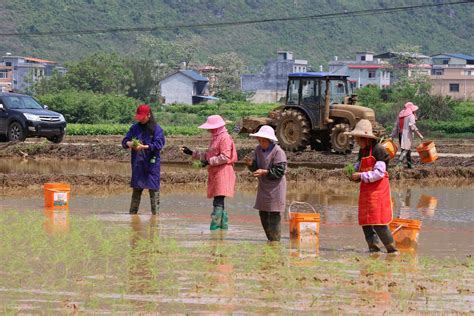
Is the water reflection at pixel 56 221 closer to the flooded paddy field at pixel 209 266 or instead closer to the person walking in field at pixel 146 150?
the flooded paddy field at pixel 209 266

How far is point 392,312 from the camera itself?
8.73 meters

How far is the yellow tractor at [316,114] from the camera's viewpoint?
28.4 meters

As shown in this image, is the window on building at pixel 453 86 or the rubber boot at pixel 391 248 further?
the window on building at pixel 453 86

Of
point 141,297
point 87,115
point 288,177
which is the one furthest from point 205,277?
point 87,115

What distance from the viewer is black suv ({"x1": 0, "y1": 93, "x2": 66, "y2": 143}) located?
31.1m

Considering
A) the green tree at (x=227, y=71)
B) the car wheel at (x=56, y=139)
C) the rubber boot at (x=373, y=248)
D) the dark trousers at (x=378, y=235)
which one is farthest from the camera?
the green tree at (x=227, y=71)

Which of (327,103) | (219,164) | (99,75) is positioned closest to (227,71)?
(99,75)

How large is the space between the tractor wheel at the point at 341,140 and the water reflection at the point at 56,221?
43.8ft

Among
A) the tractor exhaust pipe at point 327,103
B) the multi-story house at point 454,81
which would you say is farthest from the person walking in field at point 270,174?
the multi-story house at point 454,81

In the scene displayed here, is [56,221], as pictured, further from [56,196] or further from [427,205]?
[427,205]

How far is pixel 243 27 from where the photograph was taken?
166 m

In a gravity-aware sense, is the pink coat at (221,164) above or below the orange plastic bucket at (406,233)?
above

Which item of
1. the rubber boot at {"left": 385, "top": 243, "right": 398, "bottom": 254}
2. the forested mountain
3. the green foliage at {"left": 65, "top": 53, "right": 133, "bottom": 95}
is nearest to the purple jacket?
the rubber boot at {"left": 385, "top": 243, "right": 398, "bottom": 254}

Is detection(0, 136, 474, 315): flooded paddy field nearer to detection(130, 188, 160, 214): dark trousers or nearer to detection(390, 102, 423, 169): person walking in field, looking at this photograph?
detection(130, 188, 160, 214): dark trousers
